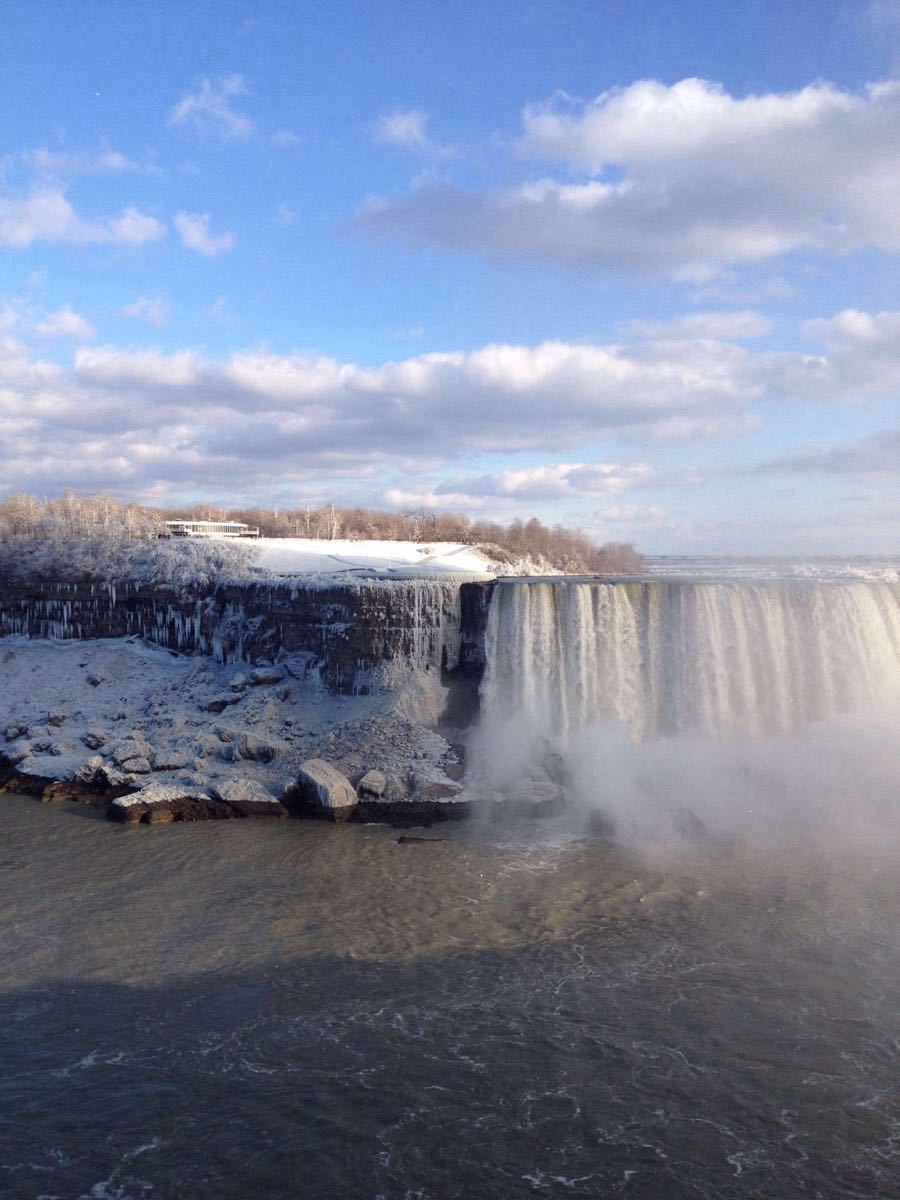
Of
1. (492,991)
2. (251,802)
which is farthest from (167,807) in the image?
(492,991)

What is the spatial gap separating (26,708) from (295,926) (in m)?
17.9

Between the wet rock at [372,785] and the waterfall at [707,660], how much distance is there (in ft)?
14.2

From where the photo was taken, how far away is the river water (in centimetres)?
884

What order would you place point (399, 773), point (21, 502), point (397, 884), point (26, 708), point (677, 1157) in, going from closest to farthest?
1. point (677, 1157)
2. point (397, 884)
3. point (399, 773)
4. point (26, 708)
5. point (21, 502)

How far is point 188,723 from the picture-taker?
2631cm

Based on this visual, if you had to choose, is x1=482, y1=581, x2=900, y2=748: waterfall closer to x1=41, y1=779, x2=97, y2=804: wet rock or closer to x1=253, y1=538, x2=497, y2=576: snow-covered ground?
x1=253, y1=538, x2=497, y2=576: snow-covered ground

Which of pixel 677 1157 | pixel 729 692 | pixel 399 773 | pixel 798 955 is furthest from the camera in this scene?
pixel 729 692

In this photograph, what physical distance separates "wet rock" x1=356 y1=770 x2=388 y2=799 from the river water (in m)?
3.53

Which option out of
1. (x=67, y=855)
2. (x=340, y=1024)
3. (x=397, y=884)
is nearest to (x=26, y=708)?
(x=67, y=855)

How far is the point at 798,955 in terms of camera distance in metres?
13.0

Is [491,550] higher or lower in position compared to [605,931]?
higher

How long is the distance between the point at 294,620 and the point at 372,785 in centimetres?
847

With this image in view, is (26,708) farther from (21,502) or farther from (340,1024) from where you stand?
(21,502)

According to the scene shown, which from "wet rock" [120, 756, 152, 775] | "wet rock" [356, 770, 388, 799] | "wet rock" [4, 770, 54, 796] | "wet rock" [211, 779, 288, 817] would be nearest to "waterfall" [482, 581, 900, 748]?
"wet rock" [356, 770, 388, 799]
